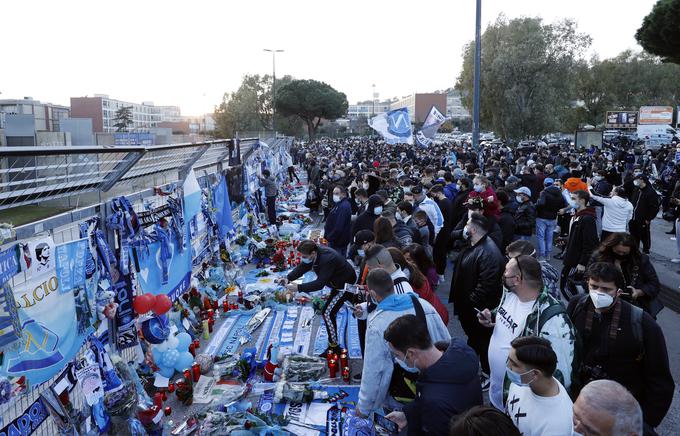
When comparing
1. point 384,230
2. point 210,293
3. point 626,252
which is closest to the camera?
point 626,252

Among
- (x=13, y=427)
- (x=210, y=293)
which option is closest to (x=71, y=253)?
(x=13, y=427)

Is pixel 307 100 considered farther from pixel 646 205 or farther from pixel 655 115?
pixel 646 205

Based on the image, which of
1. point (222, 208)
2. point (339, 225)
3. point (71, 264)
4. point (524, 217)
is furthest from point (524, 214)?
point (71, 264)

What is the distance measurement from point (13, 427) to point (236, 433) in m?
1.60

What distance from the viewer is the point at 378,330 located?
12.2ft

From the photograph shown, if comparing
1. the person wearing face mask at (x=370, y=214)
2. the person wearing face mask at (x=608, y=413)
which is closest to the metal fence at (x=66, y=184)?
the person wearing face mask at (x=370, y=214)

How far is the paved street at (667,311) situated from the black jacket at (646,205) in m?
0.93

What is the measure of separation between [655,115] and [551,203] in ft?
153

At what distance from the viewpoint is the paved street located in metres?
4.84

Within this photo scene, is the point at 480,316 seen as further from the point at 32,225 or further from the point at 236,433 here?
the point at 32,225

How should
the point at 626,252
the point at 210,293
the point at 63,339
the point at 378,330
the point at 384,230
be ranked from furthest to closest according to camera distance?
the point at 210,293
the point at 384,230
the point at 626,252
the point at 63,339
the point at 378,330

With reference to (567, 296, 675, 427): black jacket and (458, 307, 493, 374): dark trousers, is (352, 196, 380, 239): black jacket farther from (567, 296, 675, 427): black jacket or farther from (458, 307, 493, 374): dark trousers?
(567, 296, 675, 427): black jacket

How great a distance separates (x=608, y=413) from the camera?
2.16 metres

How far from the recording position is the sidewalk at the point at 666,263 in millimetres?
8219
